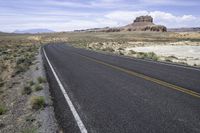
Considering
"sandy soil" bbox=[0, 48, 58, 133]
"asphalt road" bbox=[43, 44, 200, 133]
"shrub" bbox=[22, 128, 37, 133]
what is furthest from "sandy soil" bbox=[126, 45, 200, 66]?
"shrub" bbox=[22, 128, 37, 133]

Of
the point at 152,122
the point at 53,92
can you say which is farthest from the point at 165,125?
the point at 53,92

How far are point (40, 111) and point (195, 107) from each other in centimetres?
459

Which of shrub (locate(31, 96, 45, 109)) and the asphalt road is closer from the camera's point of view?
the asphalt road

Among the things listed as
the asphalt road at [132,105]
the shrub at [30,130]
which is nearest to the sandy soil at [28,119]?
the shrub at [30,130]

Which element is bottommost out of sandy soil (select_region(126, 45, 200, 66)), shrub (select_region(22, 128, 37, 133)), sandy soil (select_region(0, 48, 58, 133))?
sandy soil (select_region(126, 45, 200, 66))

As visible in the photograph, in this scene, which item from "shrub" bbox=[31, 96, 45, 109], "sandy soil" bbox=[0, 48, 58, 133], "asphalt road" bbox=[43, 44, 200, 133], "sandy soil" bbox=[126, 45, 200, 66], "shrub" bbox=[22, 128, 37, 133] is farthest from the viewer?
"sandy soil" bbox=[126, 45, 200, 66]

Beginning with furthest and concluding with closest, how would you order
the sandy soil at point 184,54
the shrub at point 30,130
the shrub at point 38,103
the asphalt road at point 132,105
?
1. the sandy soil at point 184,54
2. the shrub at point 38,103
3. the shrub at point 30,130
4. the asphalt road at point 132,105

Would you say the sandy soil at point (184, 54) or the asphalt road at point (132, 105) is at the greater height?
the asphalt road at point (132, 105)

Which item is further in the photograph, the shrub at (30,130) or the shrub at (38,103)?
the shrub at (38,103)

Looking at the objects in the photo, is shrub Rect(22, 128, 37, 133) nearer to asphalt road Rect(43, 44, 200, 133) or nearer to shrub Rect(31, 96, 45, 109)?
asphalt road Rect(43, 44, 200, 133)

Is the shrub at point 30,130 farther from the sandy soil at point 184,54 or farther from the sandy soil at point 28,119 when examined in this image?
the sandy soil at point 184,54

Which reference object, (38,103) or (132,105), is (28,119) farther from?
(132,105)

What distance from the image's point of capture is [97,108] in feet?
27.1

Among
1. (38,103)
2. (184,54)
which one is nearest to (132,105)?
(38,103)
